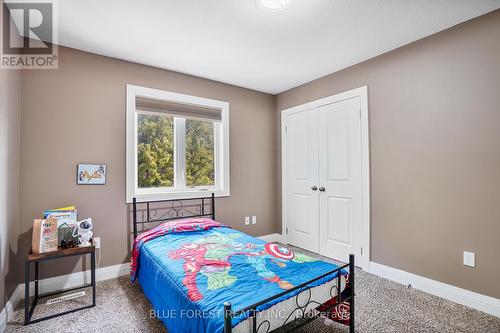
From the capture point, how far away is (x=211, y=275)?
1.68 m

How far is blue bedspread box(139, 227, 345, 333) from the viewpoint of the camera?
1.38m

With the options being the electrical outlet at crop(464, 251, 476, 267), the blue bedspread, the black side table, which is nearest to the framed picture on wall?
the black side table

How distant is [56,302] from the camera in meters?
2.29

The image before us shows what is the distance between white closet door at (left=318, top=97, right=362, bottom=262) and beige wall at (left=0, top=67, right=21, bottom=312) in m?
3.30

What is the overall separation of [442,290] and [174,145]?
130 inches

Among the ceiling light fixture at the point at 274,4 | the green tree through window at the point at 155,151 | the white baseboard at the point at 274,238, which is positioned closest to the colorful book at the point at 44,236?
the green tree through window at the point at 155,151

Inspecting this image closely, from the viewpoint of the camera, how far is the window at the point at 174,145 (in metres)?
3.04

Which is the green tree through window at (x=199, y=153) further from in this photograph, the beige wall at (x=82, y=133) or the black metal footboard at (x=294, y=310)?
the black metal footboard at (x=294, y=310)

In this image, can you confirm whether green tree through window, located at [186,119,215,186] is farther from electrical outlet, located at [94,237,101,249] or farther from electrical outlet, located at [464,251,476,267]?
electrical outlet, located at [464,251,476,267]

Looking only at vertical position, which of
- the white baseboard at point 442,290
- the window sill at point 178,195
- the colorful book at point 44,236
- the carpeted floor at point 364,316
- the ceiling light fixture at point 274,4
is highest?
the ceiling light fixture at point 274,4

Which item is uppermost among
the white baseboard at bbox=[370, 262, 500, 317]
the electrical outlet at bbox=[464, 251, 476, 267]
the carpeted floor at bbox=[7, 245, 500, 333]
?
the electrical outlet at bbox=[464, 251, 476, 267]

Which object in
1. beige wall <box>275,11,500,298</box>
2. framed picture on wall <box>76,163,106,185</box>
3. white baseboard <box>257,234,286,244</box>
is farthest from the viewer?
white baseboard <box>257,234,286,244</box>

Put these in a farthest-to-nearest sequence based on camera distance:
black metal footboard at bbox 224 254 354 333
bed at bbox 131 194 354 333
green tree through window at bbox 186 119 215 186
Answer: green tree through window at bbox 186 119 215 186, bed at bbox 131 194 354 333, black metal footboard at bbox 224 254 354 333

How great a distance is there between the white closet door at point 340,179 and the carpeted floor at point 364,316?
0.81 metres
